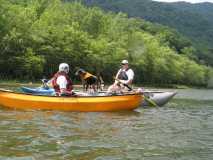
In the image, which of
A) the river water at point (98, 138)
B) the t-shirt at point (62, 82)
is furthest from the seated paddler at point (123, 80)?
the river water at point (98, 138)

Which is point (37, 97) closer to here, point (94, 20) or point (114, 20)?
point (94, 20)

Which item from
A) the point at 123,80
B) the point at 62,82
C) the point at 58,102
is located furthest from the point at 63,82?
the point at 123,80

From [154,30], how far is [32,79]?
376 feet

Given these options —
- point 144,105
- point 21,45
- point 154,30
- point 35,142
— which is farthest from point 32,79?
point 154,30

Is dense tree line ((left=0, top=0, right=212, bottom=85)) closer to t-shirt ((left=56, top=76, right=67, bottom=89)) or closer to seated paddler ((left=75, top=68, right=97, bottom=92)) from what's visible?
seated paddler ((left=75, top=68, right=97, bottom=92))

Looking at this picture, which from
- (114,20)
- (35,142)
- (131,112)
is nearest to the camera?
(35,142)

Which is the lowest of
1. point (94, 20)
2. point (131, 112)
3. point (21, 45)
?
point (131, 112)

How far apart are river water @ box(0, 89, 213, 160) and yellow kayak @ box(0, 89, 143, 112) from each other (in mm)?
1506

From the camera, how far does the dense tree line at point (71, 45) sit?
72188 millimetres

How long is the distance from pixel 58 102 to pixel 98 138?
320 inches

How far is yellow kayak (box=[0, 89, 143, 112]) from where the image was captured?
21.2 metres

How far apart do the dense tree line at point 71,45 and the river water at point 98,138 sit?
5315cm

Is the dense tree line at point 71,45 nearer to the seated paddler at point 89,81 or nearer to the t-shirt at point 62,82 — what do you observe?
the seated paddler at point 89,81

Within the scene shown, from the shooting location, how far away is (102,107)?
72.7ft
